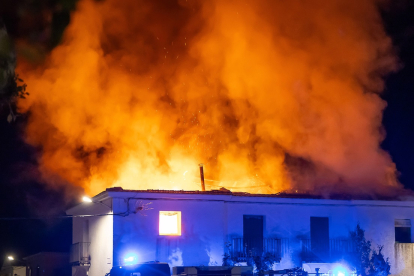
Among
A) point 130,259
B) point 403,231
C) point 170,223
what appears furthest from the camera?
point 403,231

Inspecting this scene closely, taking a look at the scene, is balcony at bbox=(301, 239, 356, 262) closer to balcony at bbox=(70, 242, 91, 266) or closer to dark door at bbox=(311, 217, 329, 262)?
dark door at bbox=(311, 217, 329, 262)

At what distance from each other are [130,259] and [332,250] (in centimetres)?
988

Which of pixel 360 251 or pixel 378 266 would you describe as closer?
pixel 378 266

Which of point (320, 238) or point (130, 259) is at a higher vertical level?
point (320, 238)

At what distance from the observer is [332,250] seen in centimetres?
2759

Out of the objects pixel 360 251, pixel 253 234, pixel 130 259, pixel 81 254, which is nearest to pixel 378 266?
pixel 360 251

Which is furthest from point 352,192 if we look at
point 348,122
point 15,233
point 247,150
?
point 15,233

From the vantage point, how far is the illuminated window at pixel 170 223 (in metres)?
25.2

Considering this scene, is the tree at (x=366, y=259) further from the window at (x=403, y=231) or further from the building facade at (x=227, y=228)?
the window at (x=403, y=231)

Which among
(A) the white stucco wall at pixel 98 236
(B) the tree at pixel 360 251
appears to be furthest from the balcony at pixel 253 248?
(A) the white stucco wall at pixel 98 236

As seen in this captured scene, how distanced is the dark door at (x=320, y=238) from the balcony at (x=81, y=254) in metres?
10.9

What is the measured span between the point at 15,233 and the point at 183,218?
80.5 feet

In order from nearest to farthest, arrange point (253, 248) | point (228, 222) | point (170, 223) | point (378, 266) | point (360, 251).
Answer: point (170, 223), point (253, 248), point (228, 222), point (378, 266), point (360, 251)

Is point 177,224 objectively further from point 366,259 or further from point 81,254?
point 366,259
